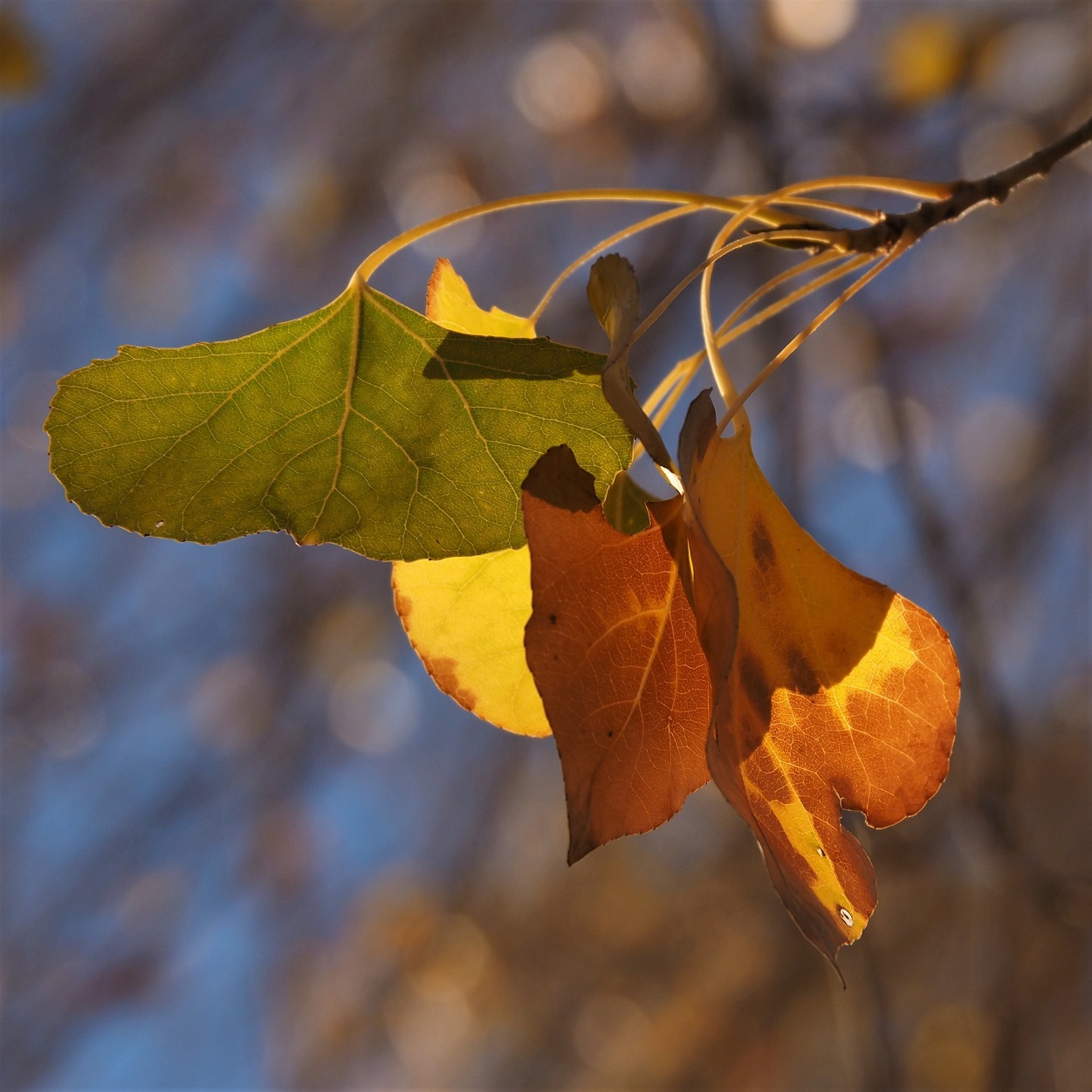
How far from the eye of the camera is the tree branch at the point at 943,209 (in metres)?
0.52

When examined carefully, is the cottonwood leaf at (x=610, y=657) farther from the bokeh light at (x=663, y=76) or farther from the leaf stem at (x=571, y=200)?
the bokeh light at (x=663, y=76)

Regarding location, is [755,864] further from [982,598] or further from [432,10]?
[432,10]

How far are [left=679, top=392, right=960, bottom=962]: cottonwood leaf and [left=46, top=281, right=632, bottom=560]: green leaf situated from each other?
0.08 meters

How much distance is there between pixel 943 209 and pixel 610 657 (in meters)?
0.32

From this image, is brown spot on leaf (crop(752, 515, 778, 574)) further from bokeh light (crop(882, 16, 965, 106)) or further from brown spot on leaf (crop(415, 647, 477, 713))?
bokeh light (crop(882, 16, 965, 106))

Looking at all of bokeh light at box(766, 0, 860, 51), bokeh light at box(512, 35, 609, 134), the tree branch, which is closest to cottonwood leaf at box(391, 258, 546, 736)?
the tree branch

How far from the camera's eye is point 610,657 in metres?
0.42

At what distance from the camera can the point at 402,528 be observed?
504mm

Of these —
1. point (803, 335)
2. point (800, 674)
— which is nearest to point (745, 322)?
point (803, 335)

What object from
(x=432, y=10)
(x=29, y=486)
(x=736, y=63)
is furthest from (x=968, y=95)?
(x=29, y=486)

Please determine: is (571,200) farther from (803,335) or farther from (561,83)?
(561,83)

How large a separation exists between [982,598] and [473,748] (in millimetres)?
1463

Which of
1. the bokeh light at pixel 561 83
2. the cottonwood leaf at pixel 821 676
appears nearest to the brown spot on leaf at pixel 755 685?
the cottonwood leaf at pixel 821 676

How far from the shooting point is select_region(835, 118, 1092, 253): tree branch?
20.7 inches
